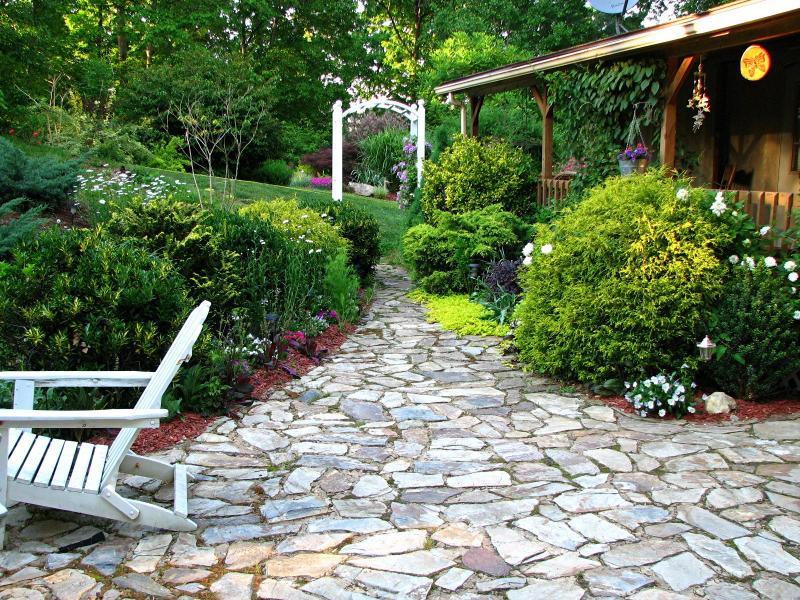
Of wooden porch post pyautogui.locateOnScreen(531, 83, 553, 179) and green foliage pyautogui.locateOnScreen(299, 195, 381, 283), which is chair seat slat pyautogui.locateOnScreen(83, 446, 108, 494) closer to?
green foliage pyautogui.locateOnScreen(299, 195, 381, 283)

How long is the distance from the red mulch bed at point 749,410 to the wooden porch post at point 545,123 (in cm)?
588

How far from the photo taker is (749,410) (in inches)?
207

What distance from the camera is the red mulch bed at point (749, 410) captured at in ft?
16.9

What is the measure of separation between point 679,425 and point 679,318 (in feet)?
2.73

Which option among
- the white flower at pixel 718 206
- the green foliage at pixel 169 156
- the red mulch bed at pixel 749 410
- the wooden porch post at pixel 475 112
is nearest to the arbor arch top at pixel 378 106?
the wooden porch post at pixel 475 112

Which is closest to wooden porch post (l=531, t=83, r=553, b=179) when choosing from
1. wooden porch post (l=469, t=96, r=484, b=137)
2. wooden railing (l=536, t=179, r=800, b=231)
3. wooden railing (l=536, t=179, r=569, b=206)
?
wooden railing (l=536, t=179, r=569, b=206)

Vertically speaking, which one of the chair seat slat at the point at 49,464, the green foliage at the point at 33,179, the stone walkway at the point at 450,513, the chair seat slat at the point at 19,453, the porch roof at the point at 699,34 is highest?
the porch roof at the point at 699,34

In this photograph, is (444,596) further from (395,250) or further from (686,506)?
(395,250)

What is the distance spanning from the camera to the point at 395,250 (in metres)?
13.4

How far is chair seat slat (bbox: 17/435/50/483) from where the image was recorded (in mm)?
3198

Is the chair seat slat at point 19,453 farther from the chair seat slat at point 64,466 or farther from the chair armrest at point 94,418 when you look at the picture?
the chair armrest at point 94,418

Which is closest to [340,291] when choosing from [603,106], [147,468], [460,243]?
[460,243]

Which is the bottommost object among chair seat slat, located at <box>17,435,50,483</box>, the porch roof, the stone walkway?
the stone walkway

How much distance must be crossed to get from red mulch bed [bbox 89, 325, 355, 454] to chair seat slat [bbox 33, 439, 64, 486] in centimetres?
82
